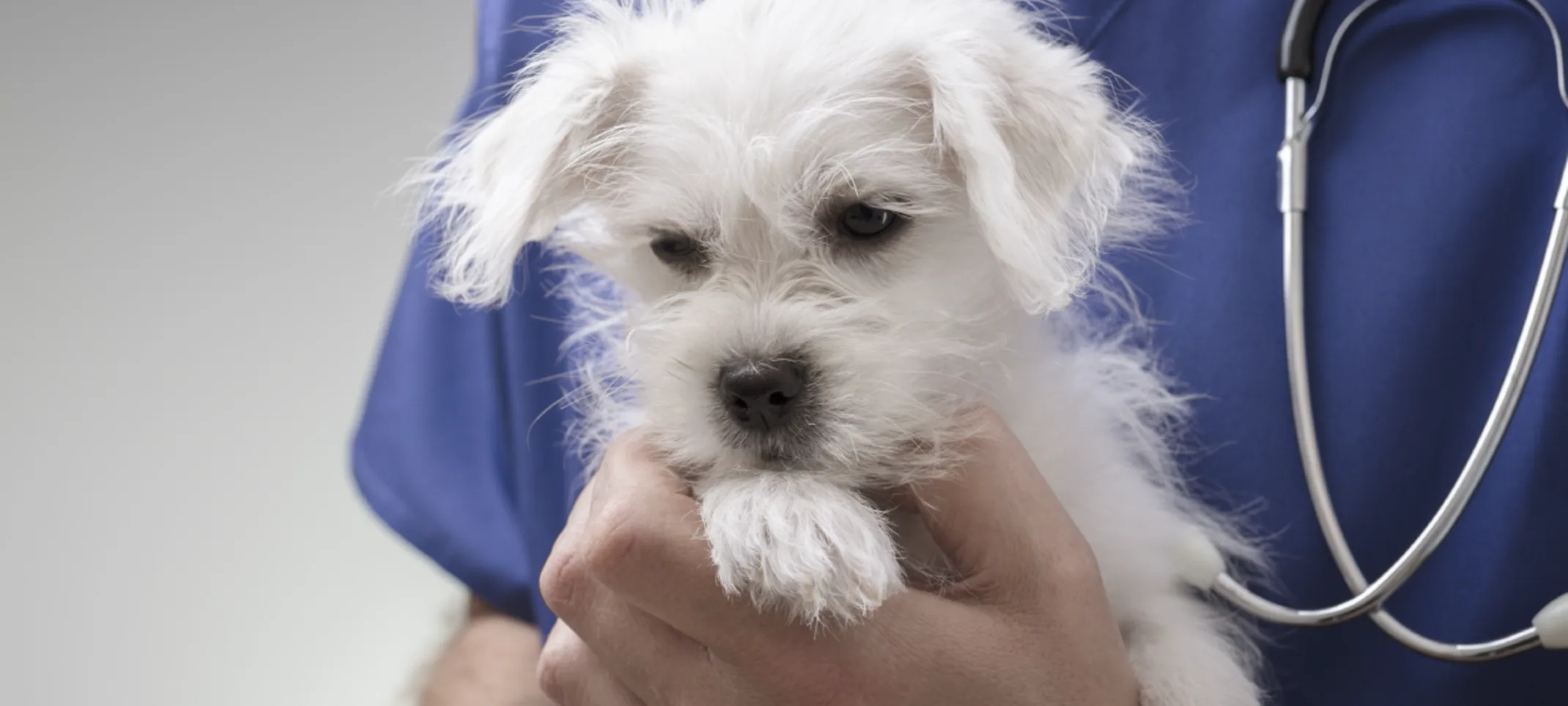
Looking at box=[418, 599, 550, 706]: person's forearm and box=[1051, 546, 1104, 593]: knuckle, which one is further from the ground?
box=[1051, 546, 1104, 593]: knuckle

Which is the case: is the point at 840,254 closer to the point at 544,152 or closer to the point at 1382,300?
the point at 544,152

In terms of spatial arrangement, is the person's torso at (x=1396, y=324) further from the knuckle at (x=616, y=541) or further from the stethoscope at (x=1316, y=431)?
the knuckle at (x=616, y=541)

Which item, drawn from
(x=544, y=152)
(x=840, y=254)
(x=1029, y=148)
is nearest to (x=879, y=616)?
(x=840, y=254)

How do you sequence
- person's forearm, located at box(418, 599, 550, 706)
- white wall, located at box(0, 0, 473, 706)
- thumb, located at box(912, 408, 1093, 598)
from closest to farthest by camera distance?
thumb, located at box(912, 408, 1093, 598)
person's forearm, located at box(418, 599, 550, 706)
white wall, located at box(0, 0, 473, 706)

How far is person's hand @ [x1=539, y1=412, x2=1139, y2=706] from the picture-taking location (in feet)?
3.19

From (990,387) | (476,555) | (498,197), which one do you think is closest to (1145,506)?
(990,387)

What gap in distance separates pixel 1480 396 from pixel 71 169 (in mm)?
2719

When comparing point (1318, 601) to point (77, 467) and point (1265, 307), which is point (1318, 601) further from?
point (77, 467)

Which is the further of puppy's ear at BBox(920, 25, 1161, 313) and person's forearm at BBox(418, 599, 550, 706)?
person's forearm at BBox(418, 599, 550, 706)

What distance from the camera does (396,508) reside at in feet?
5.44

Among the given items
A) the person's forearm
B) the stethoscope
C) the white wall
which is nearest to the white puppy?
the stethoscope

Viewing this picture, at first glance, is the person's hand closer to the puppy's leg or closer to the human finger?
the human finger

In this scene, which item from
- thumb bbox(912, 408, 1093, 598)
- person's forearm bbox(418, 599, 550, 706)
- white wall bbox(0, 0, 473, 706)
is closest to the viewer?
thumb bbox(912, 408, 1093, 598)

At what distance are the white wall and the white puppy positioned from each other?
1.47 metres
